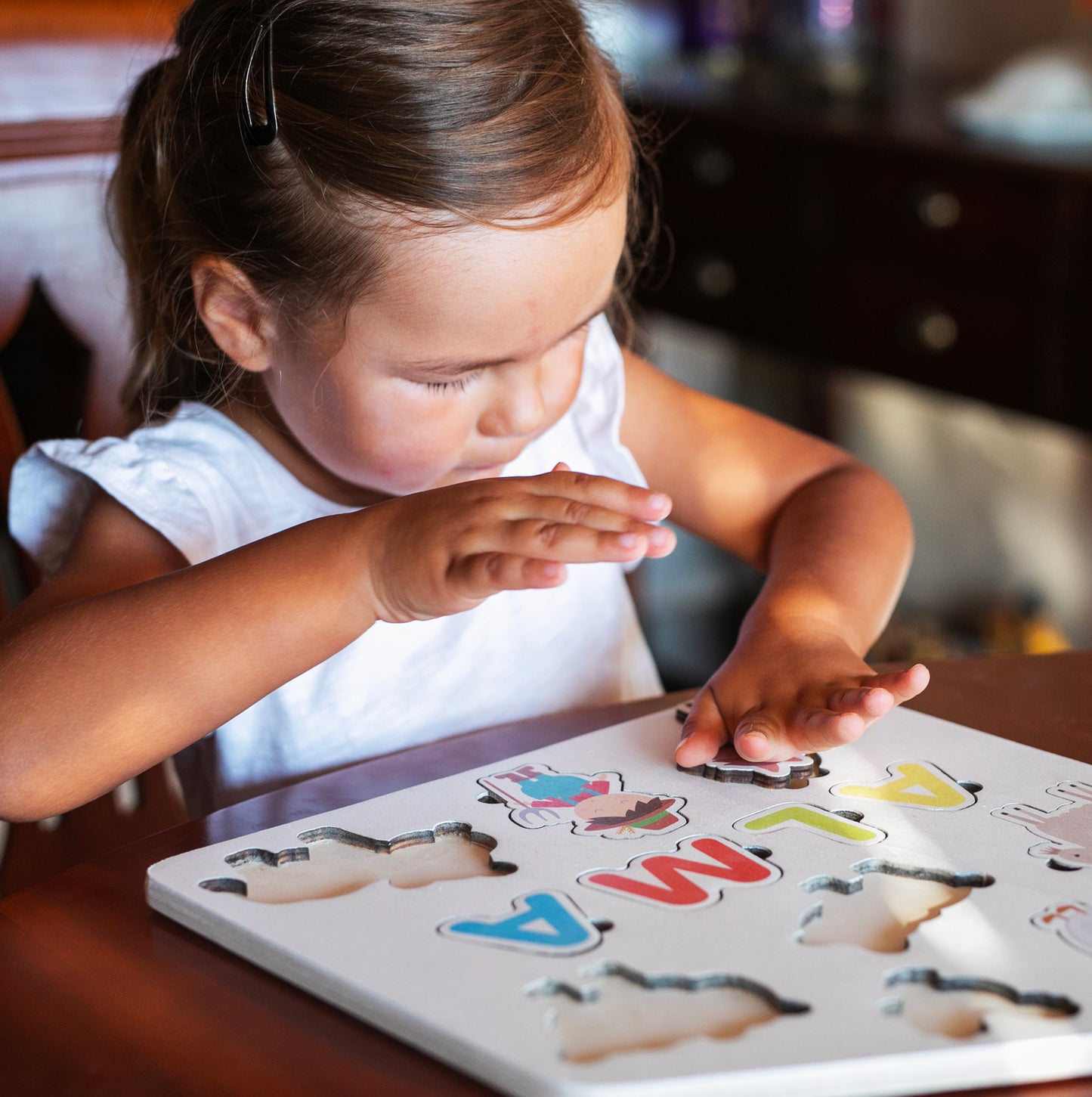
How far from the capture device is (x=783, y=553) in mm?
907

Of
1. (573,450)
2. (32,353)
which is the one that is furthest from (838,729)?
(32,353)

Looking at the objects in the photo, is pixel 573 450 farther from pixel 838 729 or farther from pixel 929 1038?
pixel 929 1038

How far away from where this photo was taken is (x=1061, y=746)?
651 mm

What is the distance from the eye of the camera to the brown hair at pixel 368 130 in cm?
76

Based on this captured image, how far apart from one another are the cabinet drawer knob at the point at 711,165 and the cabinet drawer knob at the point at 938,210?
42cm

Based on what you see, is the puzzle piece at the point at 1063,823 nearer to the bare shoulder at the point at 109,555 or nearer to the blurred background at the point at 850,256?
the bare shoulder at the point at 109,555

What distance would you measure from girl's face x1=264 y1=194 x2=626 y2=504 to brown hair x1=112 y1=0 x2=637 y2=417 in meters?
0.02

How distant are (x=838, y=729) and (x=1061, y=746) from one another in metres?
0.12

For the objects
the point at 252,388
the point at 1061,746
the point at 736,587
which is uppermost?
the point at 252,388

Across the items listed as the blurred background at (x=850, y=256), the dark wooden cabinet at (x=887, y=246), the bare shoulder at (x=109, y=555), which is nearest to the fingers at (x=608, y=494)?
the bare shoulder at (x=109, y=555)

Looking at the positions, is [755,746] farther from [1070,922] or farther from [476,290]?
[476,290]

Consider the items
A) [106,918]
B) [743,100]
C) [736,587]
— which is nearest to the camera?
[106,918]

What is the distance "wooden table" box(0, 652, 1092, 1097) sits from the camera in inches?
16.4

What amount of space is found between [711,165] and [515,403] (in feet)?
5.24
